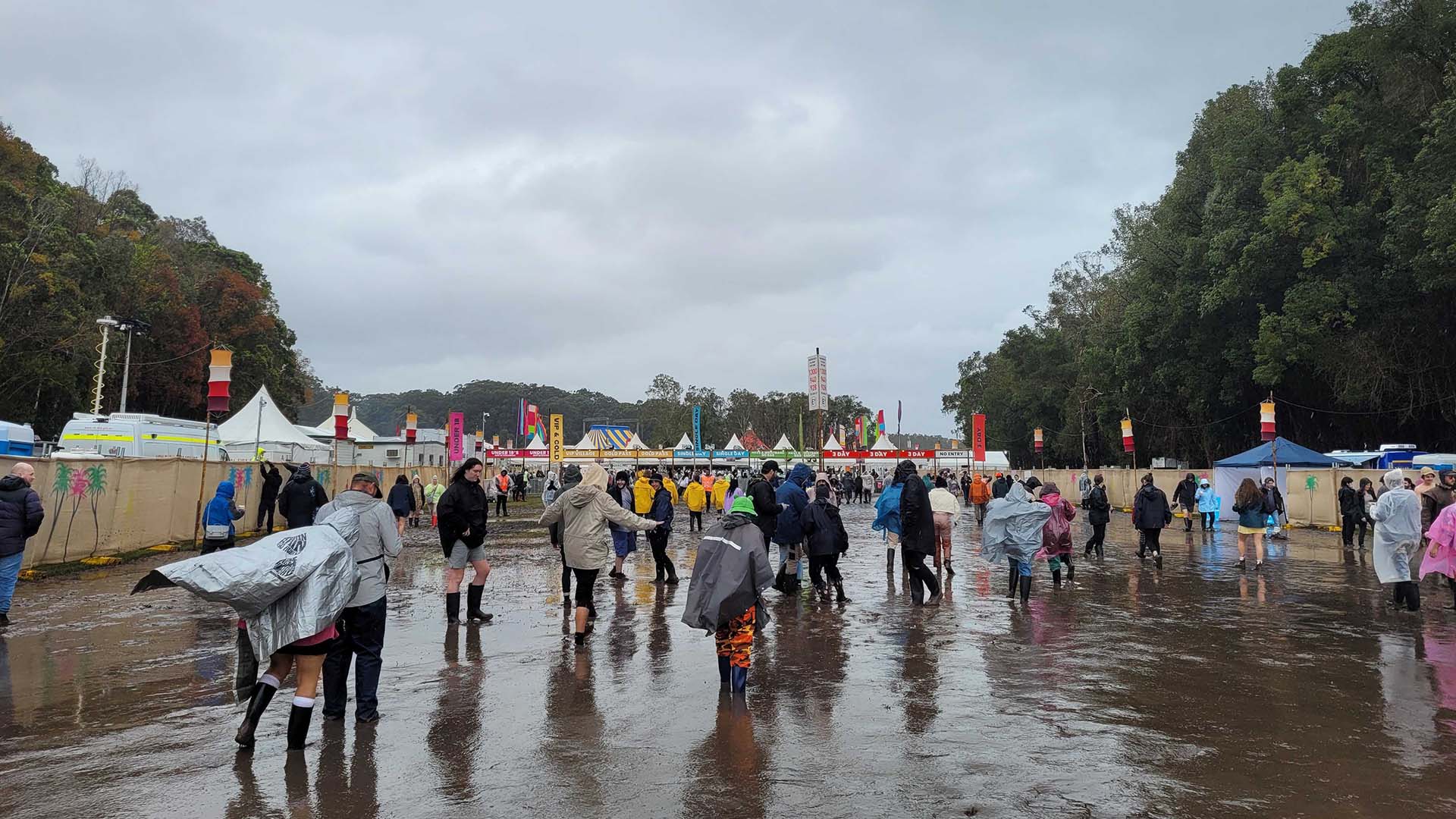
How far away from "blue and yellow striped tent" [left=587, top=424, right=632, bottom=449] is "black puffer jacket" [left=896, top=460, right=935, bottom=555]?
183 ft

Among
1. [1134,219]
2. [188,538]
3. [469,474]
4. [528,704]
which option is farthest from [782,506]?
[1134,219]

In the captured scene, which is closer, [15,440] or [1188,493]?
[15,440]

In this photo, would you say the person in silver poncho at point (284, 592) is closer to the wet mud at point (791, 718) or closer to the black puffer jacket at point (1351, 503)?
the wet mud at point (791, 718)

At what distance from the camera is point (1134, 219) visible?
183 ft

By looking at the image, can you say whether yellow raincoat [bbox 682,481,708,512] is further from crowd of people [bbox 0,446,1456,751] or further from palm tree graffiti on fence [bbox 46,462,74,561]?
palm tree graffiti on fence [bbox 46,462,74,561]

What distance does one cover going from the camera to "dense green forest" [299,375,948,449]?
96.6m

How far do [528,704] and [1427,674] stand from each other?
7399 mm

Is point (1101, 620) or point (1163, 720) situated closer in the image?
point (1163, 720)

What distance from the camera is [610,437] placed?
68.2m

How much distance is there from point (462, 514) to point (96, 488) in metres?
10.3

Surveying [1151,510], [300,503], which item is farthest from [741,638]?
[1151,510]

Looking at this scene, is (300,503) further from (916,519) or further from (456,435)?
(456,435)

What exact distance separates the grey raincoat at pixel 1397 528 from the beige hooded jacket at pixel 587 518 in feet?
29.6

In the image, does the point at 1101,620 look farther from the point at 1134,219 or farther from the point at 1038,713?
the point at 1134,219
